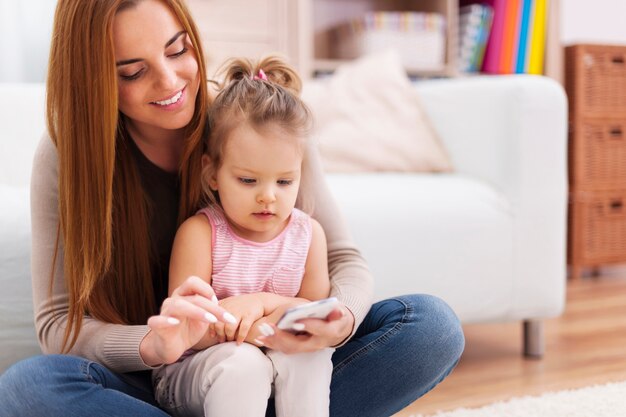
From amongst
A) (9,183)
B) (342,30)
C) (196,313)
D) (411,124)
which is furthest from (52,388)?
(342,30)

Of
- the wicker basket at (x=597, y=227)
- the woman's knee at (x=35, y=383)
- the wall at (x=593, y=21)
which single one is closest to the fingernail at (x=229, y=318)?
the woman's knee at (x=35, y=383)

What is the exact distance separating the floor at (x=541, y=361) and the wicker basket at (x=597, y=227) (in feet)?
1.29

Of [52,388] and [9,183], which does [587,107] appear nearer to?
[9,183]

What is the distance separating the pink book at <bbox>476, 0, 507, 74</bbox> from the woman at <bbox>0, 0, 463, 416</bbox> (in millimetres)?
1939

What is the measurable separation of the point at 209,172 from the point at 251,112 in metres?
0.12

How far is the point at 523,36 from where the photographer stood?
2893mm

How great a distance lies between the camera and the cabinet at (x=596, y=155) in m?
2.79

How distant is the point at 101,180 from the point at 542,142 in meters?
1.08

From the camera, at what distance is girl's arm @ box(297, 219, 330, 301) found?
1.13m

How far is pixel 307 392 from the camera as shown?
98 centimetres

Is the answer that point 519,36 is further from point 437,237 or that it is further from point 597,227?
point 437,237

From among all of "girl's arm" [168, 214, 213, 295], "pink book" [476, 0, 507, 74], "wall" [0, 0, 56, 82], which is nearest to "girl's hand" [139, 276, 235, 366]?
"girl's arm" [168, 214, 213, 295]

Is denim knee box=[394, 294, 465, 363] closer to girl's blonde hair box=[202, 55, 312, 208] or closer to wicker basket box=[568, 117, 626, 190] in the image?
girl's blonde hair box=[202, 55, 312, 208]

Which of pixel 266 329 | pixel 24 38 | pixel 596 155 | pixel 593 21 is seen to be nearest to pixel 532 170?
pixel 266 329
